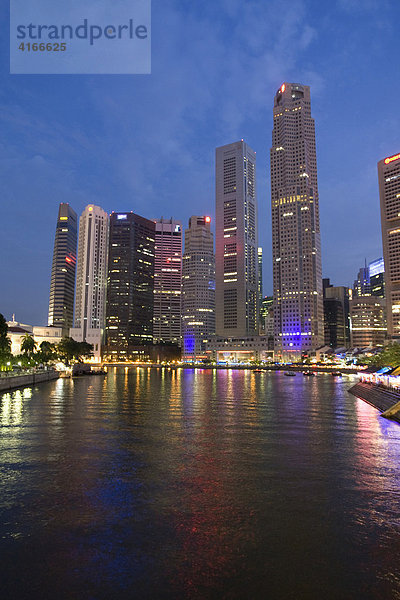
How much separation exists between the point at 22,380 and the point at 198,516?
89.7m

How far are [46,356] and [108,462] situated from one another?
131 m

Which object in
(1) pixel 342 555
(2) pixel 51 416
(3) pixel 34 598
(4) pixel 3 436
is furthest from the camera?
(2) pixel 51 416

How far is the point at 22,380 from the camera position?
94688mm

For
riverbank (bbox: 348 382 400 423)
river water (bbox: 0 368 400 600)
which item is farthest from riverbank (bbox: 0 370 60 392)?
riverbank (bbox: 348 382 400 423)

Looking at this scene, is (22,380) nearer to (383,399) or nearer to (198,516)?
(383,399)

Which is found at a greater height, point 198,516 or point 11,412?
point 198,516

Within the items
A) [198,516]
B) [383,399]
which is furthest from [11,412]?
[383,399]

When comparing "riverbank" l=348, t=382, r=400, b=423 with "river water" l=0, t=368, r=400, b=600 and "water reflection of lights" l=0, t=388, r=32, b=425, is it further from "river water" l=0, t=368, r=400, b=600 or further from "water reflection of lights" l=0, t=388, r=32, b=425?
"water reflection of lights" l=0, t=388, r=32, b=425

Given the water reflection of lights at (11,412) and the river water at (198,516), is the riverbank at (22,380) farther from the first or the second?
the river water at (198,516)

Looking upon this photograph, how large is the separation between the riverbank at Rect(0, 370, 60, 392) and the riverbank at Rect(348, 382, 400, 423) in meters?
68.1

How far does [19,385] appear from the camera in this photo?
92.2 metres

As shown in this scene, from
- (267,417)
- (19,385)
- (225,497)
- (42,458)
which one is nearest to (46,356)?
(19,385)

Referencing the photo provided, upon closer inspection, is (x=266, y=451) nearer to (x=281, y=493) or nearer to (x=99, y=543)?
(x=281, y=493)

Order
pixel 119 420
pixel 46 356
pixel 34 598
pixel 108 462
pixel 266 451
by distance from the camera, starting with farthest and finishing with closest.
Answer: pixel 46 356 < pixel 119 420 < pixel 266 451 < pixel 108 462 < pixel 34 598
